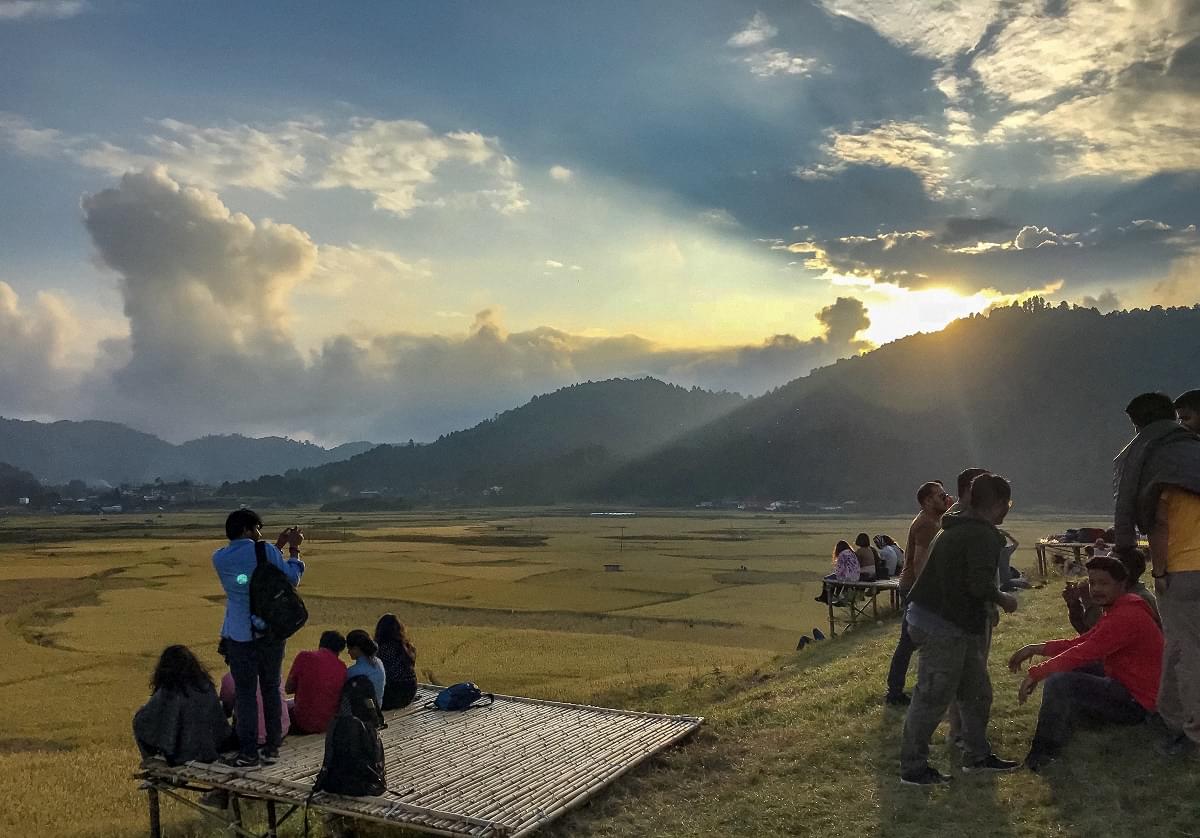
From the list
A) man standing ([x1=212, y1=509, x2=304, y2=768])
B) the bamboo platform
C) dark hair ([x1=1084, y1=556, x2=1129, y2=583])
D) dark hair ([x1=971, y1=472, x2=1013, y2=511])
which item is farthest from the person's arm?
man standing ([x1=212, y1=509, x2=304, y2=768])

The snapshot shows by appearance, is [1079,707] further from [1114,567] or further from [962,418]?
[962,418]

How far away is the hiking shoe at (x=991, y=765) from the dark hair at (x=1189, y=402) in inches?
122

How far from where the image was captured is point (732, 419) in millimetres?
171250

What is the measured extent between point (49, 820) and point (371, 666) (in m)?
5.00

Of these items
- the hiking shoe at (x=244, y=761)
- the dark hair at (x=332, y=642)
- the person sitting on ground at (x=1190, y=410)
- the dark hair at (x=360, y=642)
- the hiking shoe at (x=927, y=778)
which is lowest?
the hiking shoe at (x=244, y=761)

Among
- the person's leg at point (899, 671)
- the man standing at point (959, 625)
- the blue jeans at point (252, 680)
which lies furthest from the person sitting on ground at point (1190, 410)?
the blue jeans at point (252, 680)

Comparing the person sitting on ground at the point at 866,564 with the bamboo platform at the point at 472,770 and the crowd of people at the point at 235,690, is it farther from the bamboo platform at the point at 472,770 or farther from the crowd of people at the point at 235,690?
the crowd of people at the point at 235,690

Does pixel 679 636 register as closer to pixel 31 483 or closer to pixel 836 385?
pixel 836 385

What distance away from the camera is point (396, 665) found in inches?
394

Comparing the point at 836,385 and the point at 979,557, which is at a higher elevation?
the point at 836,385

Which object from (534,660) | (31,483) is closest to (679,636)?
(534,660)

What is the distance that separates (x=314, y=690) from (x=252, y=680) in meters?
1.24

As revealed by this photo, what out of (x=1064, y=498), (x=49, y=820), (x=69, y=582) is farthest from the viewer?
(x=1064, y=498)

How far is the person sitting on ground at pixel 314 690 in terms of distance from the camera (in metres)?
8.56
